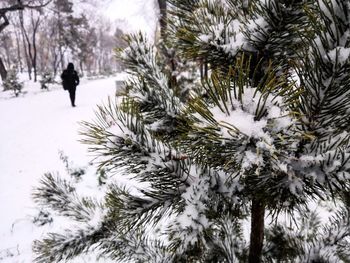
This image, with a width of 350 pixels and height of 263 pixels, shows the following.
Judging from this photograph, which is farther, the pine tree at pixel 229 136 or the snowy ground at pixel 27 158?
the snowy ground at pixel 27 158

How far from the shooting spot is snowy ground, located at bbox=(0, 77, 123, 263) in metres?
4.04

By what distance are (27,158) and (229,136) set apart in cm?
728

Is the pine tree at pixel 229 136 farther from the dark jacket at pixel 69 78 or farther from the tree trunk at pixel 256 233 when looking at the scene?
the dark jacket at pixel 69 78

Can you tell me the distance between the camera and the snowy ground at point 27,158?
13.3 ft

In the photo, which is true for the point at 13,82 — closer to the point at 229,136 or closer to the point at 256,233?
the point at 256,233

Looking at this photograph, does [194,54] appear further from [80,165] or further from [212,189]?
[80,165]

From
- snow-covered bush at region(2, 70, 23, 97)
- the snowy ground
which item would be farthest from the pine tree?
snow-covered bush at region(2, 70, 23, 97)

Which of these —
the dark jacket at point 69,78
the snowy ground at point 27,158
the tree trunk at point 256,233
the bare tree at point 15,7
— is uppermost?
the bare tree at point 15,7

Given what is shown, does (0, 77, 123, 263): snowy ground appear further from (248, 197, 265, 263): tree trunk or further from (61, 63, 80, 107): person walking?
(61, 63, 80, 107): person walking

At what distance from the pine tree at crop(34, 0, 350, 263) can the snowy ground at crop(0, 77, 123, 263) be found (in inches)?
10.9

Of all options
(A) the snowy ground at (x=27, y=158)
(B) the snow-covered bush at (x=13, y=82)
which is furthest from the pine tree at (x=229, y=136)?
(B) the snow-covered bush at (x=13, y=82)

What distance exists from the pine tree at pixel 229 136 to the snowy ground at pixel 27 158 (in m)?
0.28

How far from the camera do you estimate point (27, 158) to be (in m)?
6.78

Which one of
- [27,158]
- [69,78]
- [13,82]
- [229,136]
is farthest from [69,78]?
[229,136]
